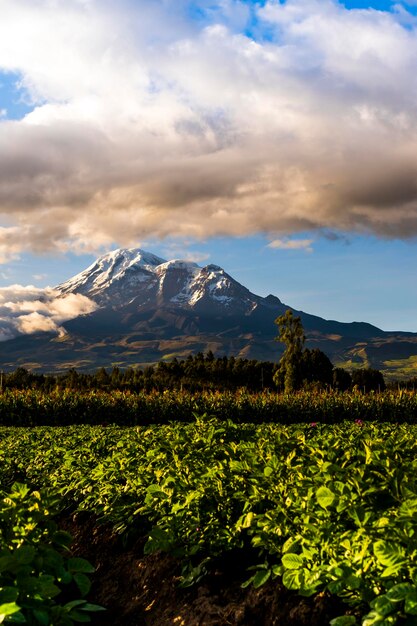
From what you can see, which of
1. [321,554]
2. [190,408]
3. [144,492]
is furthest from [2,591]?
[190,408]

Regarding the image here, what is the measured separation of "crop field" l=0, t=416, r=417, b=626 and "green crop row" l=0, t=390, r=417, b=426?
18305 millimetres

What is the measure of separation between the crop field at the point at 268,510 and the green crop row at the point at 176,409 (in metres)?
18.3

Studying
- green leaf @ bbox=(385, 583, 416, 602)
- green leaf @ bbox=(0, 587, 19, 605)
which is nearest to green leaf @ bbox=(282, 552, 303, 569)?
green leaf @ bbox=(385, 583, 416, 602)

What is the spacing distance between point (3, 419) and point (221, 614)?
78.2 feet

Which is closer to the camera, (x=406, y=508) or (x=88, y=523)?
(x=406, y=508)

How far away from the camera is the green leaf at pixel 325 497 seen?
4117 millimetres

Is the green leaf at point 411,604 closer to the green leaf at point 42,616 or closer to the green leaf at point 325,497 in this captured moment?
the green leaf at point 325,497

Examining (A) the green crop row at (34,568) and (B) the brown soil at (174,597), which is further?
(B) the brown soil at (174,597)

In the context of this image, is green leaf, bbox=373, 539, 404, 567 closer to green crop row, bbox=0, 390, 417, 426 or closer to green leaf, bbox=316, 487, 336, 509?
green leaf, bbox=316, 487, 336, 509

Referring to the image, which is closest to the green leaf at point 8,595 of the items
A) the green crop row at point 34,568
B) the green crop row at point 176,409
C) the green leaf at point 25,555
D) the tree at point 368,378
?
the green crop row at point 34,568

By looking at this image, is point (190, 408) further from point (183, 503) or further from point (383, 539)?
point (383, 539)

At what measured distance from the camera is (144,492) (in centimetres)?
629

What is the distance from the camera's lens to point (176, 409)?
26.4 m

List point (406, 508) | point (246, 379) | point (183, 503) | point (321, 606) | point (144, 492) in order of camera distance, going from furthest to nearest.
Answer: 1. point (246, 379)
2. point (144, 492)
3. point (183, 503)
4. point (321, 606)
5. point (406, 508)
